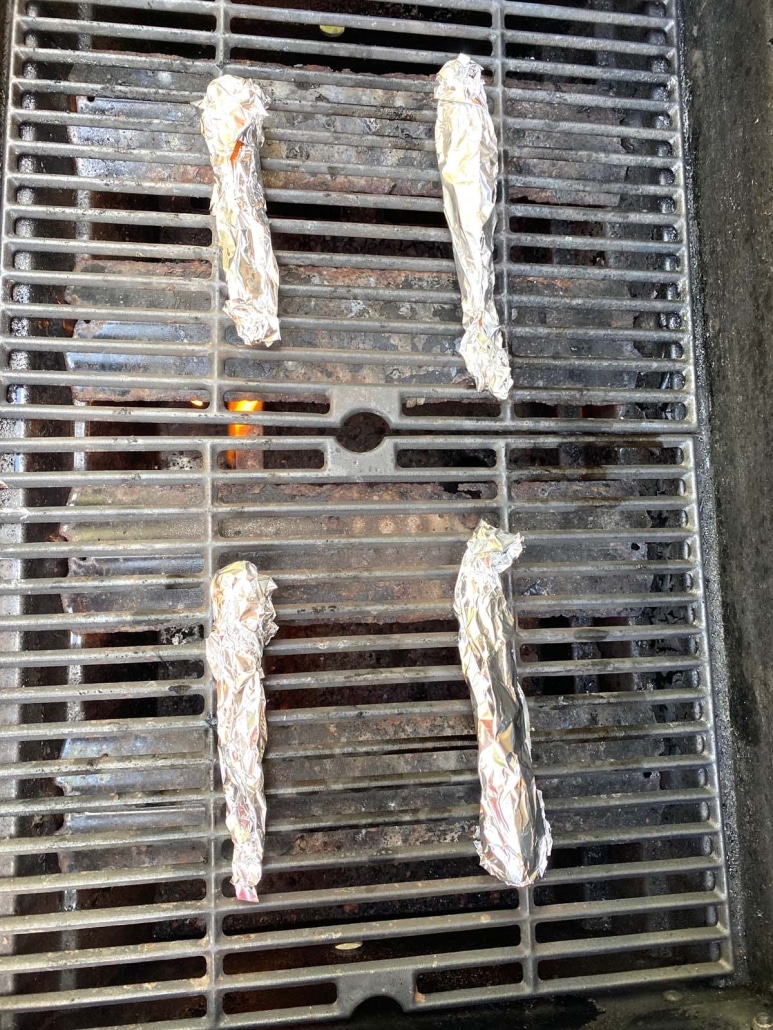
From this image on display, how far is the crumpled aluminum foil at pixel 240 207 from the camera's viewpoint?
3.14ft

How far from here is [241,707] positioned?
0.91 metres

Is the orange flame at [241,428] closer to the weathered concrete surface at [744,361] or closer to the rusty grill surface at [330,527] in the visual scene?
the rusty grill surface at [330,527]

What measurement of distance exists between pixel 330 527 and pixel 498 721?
1.08ft

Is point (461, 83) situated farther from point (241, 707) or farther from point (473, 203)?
point (241, 707)

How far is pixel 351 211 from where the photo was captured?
1283mm

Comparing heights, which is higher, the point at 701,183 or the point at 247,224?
the point at 701,183

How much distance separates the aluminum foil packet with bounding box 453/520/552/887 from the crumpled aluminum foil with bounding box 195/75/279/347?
40cm

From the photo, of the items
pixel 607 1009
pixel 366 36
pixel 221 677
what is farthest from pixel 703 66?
pixel 607 1009

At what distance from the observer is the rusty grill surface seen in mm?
924

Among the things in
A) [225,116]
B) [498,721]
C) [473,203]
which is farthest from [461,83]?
[498,721]

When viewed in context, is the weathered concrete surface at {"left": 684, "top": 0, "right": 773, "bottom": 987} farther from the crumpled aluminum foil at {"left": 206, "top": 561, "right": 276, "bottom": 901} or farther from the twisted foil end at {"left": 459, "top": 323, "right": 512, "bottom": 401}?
the crumpled aluminum foil at {"left": 206, "top": 561, "right": 276, "bottom": 901}

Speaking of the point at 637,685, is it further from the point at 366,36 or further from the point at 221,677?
the point at 366,36

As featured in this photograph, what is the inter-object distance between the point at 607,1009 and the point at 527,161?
1.12 metres

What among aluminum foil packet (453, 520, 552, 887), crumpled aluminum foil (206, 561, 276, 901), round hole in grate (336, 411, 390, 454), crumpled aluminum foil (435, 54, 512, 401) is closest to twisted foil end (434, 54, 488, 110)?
crumpled aluminum foil (435, 54, 512, 401)
